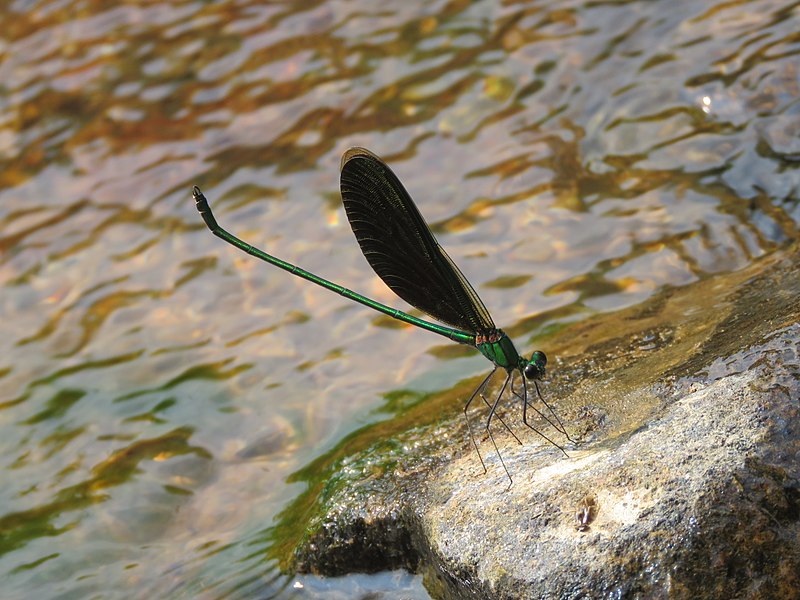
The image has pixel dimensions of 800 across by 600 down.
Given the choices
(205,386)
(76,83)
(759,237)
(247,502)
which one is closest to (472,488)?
(247,502)

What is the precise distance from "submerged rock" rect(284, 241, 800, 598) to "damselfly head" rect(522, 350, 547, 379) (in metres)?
0.20

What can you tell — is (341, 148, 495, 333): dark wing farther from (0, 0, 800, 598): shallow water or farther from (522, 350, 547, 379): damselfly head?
(0, 0, 800, 598): shallow water

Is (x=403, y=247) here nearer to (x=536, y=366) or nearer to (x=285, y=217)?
(x=536, y=366)

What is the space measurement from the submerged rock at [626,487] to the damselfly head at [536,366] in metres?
0.20

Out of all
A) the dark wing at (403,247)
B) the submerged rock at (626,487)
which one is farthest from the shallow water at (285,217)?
the dark wing at (403,247)

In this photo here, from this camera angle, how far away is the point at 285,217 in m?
5.95

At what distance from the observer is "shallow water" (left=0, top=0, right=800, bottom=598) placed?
4.35 m

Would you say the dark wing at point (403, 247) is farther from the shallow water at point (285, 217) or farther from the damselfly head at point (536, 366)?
the shallow water at point (285, 217)

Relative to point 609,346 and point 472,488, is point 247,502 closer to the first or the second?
point 472,488

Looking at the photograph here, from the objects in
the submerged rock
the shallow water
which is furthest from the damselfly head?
the shallow water

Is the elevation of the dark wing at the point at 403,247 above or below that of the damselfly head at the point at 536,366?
above

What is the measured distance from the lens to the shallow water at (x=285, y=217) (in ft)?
14.3

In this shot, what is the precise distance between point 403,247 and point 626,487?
1239mm

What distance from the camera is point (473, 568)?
2797mm
